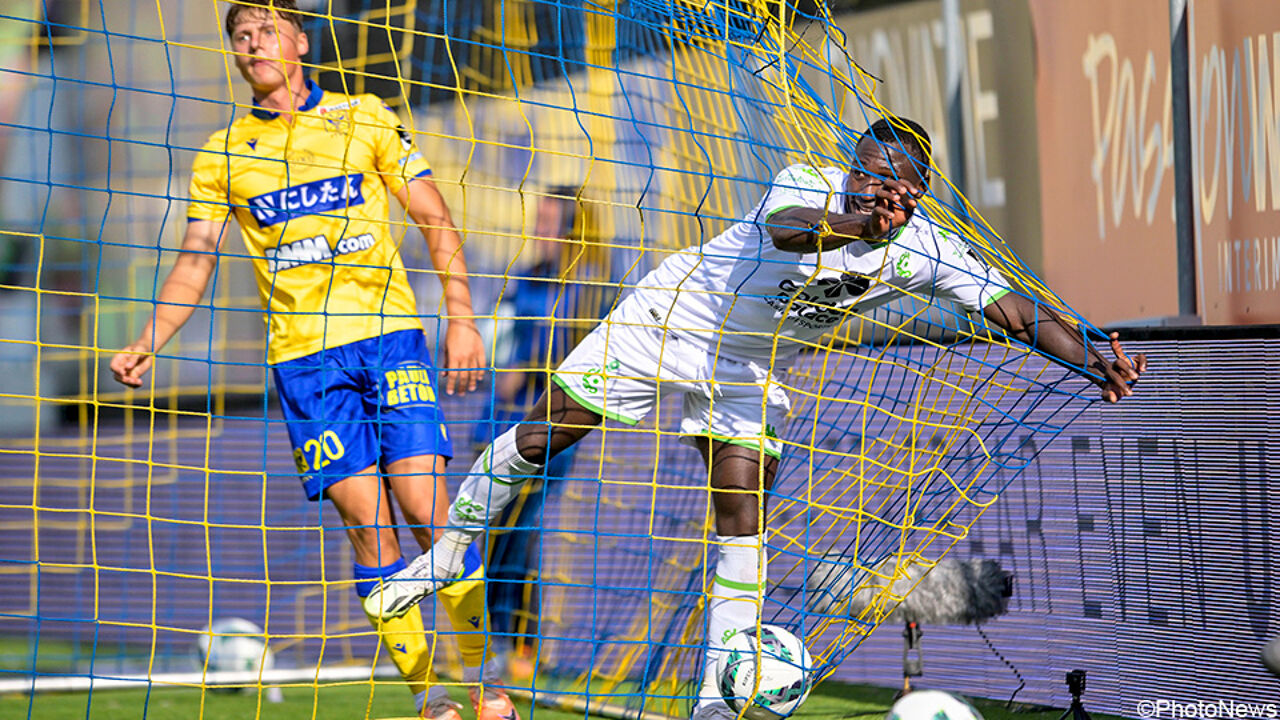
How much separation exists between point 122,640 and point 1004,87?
5.01 metres

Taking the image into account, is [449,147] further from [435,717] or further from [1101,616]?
[1101,616]

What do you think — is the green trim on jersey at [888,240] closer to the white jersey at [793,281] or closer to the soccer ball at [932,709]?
the white jersey at [793,281]

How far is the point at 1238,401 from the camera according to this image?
12.1 ft

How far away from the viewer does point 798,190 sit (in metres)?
3.10

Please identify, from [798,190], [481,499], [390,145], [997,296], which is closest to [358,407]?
[481,499]

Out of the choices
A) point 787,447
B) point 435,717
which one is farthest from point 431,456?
point 787,447

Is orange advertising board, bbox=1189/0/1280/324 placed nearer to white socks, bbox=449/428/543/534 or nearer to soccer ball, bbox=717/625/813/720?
soccer ball, bbox=717/625/813/720

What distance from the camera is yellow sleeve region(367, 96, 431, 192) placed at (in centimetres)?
378

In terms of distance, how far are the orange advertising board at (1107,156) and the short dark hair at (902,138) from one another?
4.68 ft

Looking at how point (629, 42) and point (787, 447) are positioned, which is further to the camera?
point (629, 42)

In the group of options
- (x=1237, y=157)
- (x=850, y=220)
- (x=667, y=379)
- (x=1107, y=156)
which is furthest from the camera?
(x=1107, y=156)

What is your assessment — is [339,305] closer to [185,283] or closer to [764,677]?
[185,283]

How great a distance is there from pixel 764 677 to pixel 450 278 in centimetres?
153

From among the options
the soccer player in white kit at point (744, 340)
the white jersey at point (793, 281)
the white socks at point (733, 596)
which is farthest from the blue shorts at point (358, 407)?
the white socks at point (733, 596)
